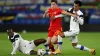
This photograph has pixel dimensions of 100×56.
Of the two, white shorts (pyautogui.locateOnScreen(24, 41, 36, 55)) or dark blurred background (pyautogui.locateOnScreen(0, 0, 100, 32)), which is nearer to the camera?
white shorts (pyautogui.locateOnScreen(24, 41, 36, 55))

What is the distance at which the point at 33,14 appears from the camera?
104 ft

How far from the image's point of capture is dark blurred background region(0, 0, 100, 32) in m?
30.9

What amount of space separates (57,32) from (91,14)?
16.9m

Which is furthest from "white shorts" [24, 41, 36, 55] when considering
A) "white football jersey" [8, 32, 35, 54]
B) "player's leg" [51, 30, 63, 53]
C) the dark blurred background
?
the dark blurred background

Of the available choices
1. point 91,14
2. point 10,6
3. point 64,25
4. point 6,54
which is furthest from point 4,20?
point 6,54

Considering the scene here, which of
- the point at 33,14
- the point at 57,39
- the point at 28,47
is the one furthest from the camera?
the point at 33,14

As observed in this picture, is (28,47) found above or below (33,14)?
above

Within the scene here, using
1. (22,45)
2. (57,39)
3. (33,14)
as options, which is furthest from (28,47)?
(33,14)

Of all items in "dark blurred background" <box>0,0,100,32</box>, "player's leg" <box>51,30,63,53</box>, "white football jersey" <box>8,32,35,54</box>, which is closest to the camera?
"white football jersey" <box>8,32,35,54</box>

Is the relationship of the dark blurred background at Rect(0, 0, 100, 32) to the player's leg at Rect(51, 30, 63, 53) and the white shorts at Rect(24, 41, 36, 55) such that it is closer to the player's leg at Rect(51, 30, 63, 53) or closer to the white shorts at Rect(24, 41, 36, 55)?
the player's leg at Rect(51, 30, 63, 53)

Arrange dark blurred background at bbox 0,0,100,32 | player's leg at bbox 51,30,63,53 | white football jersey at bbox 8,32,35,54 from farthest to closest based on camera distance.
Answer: dark blurred background at bbox 0,0,100,32 < player's leg at bbox 51,30,63,53 < white football jersey at bbox 8,32,35,54

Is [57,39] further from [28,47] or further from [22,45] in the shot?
[22,45]

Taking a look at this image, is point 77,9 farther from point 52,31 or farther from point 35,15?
point 35,15

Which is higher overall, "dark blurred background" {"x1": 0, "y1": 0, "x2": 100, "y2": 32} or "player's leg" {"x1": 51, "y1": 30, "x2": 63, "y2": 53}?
"player's leg" {"x1": 51, "y1": 30, "x2": 63, "y2": 53}
